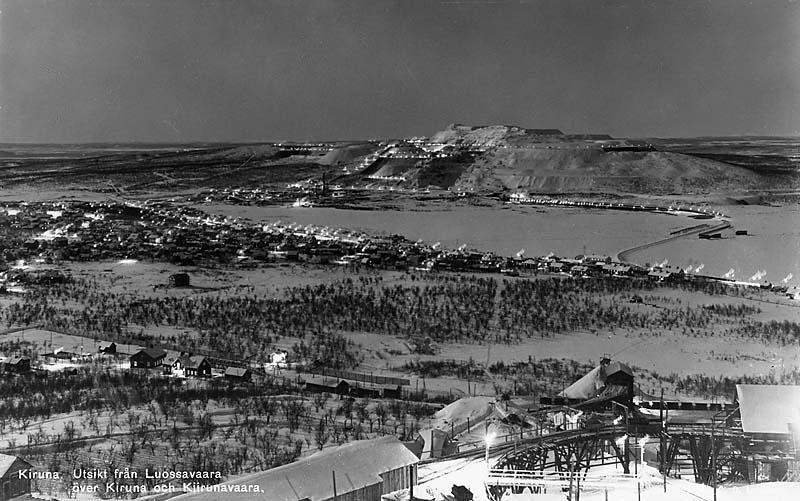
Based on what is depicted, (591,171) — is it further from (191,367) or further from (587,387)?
(191,367)

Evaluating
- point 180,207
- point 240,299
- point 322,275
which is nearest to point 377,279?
point 322,275

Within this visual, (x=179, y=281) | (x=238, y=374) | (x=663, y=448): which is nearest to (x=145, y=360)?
(x=238, y=374)

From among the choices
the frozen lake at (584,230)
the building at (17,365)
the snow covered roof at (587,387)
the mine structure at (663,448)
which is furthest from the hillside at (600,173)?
the mine structure at (663,448)

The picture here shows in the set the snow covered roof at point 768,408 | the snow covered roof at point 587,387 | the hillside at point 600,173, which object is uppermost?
the hillside at point 600,173

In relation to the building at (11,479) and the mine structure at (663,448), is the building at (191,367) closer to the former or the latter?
the mine structure at (663,448)

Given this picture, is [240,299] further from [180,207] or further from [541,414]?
[180,207]

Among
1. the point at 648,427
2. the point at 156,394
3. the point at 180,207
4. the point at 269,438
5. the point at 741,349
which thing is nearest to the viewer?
the point at 648,427

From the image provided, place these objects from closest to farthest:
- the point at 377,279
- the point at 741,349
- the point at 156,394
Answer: the point at 156,394
the point at 741,349
the point at 377,279
